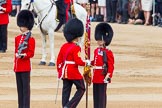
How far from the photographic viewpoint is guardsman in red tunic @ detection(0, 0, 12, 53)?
2280 cm

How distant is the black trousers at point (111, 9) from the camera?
32.9 metres

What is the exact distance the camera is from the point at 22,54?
13.6m

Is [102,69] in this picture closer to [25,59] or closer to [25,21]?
[25,59]

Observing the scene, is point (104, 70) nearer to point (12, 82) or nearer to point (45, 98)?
point (45, 98)

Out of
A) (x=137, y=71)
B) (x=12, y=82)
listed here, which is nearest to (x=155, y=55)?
(x=137, y=71)

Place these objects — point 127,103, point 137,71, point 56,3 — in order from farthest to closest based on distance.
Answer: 1. point 56,3
2. point 137,71
3. point 127,103

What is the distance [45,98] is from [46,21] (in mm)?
5406

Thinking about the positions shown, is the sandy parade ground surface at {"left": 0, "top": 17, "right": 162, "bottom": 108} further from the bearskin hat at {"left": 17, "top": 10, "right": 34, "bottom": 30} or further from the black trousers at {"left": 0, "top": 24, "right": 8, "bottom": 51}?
the bearskin hat at {"left": 17, "top": 10, "right": 34, "bottom": 30}

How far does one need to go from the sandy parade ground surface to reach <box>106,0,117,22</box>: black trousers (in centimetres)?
419

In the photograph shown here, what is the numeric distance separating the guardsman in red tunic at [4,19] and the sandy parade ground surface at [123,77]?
0.29 m

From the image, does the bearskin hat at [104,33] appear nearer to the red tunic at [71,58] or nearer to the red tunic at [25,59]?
the red tunic at [71,58]

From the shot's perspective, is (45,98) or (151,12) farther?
(151,12)

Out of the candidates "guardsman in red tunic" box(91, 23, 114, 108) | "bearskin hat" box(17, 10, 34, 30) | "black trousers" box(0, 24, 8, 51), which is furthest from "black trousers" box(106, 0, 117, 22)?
"guardsman in red tunic" box(91, 23, 114, 108)

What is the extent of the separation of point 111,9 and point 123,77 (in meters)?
14.2
